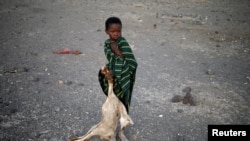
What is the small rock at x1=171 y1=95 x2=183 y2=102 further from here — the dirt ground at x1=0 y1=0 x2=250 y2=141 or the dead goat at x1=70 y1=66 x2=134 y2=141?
the dead goat at x1=70 y1=66 x2=134 y2=141

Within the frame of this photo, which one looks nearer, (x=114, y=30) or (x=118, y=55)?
(x=114, y=30)

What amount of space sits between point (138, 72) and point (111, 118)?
283 centimetres

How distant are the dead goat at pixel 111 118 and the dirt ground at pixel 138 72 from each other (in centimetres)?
28

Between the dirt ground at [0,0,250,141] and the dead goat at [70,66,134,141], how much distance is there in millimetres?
283

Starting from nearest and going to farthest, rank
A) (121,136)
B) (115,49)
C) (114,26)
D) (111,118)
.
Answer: (114,26) < (115,49) < (111,118) < (121,136)

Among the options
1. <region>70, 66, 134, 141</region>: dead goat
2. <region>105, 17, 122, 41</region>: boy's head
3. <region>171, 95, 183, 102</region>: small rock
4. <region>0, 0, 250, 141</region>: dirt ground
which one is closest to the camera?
<region>105, 17, 122, 41</region>: boy's head

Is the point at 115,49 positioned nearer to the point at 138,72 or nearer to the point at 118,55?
the point at 118,55

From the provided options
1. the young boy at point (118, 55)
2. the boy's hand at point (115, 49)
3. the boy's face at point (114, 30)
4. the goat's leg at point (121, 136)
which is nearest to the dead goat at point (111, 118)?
the goat's leg at point (121, 136)

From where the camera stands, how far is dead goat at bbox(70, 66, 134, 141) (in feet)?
10.1

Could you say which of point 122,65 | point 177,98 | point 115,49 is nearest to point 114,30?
point 115,49

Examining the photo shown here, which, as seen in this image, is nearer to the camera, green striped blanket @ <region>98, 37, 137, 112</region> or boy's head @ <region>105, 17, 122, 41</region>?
boy's head @ <region>105, 17, 122, 41</region>

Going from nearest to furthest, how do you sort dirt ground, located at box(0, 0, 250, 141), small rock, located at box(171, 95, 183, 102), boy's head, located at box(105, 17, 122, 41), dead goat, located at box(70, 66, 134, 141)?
1. boy's head, located at box(105, 17, 122, 41)
2. dead goat, located at box(70, 66, 134, 141)
3. dirt ground, located at box(0, 0, 250, 141)
4. small rock, located at box(171, 95, 183, 102)

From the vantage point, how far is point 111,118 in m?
3.22

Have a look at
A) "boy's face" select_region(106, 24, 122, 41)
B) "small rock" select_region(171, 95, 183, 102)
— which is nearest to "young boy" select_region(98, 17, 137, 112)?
"boy's face" select_region(106, 24, 122, 41)
